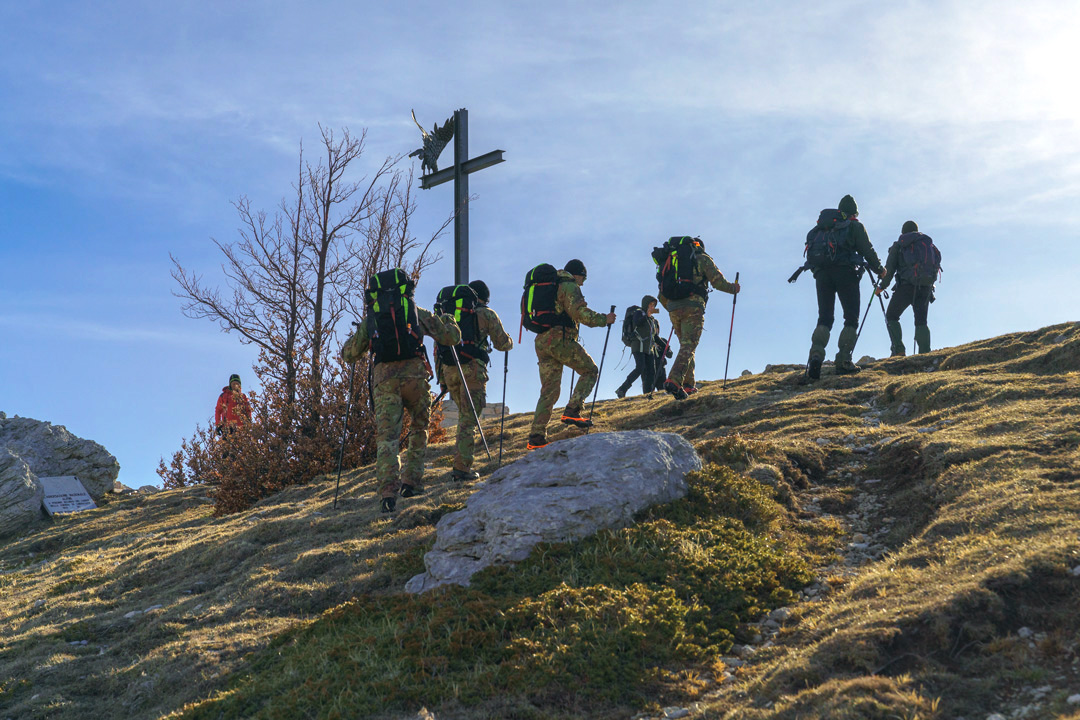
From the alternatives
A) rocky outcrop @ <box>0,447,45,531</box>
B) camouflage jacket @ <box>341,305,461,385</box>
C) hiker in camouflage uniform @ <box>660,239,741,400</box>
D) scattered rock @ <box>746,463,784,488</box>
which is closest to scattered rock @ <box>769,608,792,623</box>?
scattered rock @ <box>746,463,784,488</box>

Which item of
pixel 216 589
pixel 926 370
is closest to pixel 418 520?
pixel 216 589

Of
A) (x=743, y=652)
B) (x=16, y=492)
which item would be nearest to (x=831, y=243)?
(x=743, y=652)

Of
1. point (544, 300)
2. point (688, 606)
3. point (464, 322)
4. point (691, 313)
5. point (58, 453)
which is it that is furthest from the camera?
point (58, 453)

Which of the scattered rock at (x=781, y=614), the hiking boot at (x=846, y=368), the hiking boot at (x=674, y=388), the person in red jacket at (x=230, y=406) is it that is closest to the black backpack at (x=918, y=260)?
the hiking boot at (x=846, y=368)

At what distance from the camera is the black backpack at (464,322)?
40.5 ft

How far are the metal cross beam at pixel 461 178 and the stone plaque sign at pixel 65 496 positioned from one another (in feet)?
36.4

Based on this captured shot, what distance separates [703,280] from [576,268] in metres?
3.29

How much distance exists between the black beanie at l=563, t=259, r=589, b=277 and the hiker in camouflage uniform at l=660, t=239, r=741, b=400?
9.45 ft

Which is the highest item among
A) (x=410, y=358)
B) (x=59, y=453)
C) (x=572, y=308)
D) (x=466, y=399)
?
(x=572, y=308)

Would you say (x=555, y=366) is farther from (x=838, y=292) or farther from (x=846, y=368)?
(x=846, y=368)

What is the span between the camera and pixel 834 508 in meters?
8.99

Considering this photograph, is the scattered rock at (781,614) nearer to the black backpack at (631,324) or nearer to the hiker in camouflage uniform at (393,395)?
the hiker in camouflage uniform at (393,395)

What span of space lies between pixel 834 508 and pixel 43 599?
10568mm

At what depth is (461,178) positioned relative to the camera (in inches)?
776
